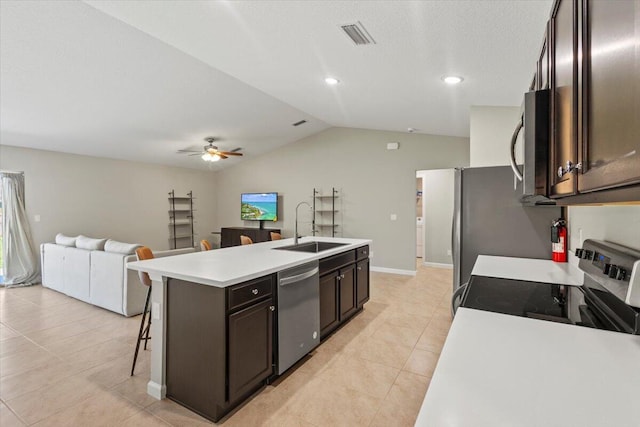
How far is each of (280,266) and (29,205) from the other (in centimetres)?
570

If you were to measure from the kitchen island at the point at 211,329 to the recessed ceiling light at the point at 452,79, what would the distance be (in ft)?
7.20

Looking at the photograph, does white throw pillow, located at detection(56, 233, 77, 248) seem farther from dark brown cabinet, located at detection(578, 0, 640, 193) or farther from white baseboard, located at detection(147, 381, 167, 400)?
dark brown cabinet, located at detection(578, 0, 640, 193)

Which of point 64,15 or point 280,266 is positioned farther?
point 64,15

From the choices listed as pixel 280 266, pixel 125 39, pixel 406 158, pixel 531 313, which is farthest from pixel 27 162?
pixel 531 313

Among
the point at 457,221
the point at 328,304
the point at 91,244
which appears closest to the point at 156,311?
the point at 328,304

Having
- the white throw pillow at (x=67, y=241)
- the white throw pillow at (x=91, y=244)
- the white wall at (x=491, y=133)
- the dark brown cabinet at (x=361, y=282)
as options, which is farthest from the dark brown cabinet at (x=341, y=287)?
the white throw pillow at (x=67, y=241)

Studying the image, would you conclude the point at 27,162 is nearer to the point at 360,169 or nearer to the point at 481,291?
the point at 360,169

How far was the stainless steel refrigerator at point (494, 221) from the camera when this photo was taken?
2635 millimetres

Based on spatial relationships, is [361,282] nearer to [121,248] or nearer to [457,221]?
[457,221]

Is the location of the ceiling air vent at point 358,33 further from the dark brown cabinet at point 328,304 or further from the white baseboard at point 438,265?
the white baseboard at point 438,265

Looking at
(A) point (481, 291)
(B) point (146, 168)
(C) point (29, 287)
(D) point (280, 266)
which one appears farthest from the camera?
(B) point (146, 168)

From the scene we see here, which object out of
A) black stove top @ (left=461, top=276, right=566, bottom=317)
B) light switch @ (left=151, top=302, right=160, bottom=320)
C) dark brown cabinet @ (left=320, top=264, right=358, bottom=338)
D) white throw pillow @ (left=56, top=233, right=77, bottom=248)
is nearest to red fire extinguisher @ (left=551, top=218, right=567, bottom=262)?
black stove top @ (left=461, top=276, right=566, bottom=317)

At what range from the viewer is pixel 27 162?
5477 mm

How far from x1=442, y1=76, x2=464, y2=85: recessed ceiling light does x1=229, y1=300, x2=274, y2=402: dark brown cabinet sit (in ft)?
8.47
